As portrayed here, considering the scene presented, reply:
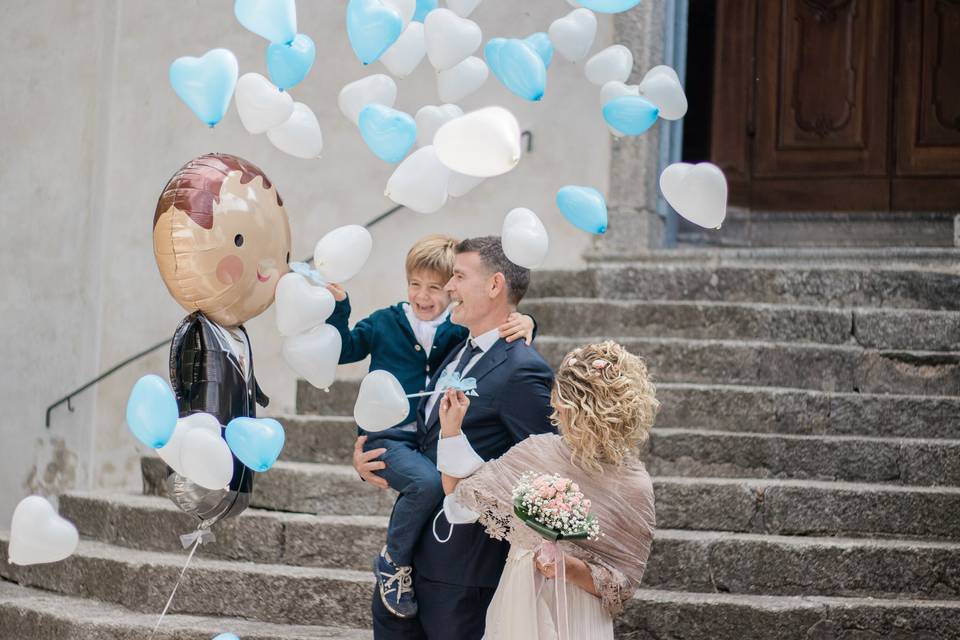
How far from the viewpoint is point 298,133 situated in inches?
137

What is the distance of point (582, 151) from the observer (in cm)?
659

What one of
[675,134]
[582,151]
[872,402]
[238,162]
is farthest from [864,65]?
[238,162]

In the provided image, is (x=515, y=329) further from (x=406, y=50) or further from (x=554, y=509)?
(x=406, y=50)

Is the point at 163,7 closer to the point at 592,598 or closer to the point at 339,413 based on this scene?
the point at 339,413

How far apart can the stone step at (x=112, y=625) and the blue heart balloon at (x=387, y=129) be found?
68.0 inches

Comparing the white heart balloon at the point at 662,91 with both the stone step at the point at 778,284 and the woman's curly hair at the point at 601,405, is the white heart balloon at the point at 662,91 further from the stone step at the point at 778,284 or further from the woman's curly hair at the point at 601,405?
the stone step at the point at 778,284

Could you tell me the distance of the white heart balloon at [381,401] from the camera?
10.3 feet

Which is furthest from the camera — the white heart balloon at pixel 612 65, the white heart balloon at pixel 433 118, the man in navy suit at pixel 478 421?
the white heart balloon at pixel 612 65

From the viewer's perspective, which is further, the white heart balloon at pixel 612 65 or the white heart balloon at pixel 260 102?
the white heart balloon at pixel 612 65

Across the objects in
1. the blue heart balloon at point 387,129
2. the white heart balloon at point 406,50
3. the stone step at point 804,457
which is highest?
the white heart balloon at point 406,50

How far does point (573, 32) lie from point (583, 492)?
1.49 m

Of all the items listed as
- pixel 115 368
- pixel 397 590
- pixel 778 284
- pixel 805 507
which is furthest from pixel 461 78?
pixel 115 368

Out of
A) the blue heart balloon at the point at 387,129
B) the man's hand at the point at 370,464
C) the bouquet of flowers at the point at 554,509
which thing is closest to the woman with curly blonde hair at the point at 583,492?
the bouquet of flowers at the point at 554,509

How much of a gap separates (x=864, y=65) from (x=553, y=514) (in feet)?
17.4
